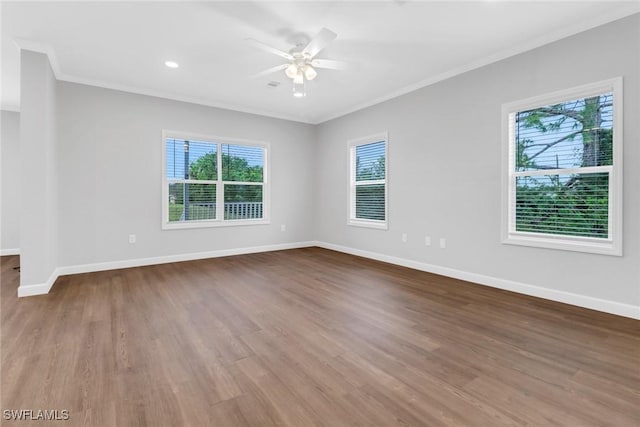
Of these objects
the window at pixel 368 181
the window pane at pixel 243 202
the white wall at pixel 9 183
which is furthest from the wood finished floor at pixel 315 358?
the white wall at pixel 9 183

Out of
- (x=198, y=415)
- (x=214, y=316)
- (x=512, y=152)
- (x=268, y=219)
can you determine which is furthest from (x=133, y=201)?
(x=512, y=152)

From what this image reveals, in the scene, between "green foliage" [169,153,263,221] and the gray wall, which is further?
"green foliage" [169,153,263,221]

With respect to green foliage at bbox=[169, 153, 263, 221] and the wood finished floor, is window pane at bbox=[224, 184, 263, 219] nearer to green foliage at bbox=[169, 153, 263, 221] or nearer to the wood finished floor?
green foliage at bbox=[169, 153, 263, 221]

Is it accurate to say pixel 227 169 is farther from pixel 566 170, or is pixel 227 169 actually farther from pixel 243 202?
pixel 566 170

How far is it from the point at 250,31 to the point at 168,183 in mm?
2998

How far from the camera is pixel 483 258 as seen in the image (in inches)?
146

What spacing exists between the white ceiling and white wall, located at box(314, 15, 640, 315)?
0.22 meters

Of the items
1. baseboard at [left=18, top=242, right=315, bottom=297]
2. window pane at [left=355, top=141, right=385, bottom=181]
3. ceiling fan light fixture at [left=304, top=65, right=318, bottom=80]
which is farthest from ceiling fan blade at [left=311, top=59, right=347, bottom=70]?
baseboard at [left=18, top=242, right=315, bottom=297]

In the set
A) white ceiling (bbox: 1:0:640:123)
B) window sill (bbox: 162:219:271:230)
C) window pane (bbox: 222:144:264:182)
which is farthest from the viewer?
window pane (bbox: 222:144:264:182)

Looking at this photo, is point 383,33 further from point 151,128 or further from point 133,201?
point 133,201

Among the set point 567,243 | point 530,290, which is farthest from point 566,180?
point 530,290

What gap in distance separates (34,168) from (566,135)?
19.0 ft

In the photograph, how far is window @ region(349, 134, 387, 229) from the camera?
17.1 feet

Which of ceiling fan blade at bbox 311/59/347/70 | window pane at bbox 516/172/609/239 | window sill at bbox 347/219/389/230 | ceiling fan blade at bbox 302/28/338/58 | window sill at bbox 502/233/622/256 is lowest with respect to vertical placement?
window sill at bbox 502/233/622/256
